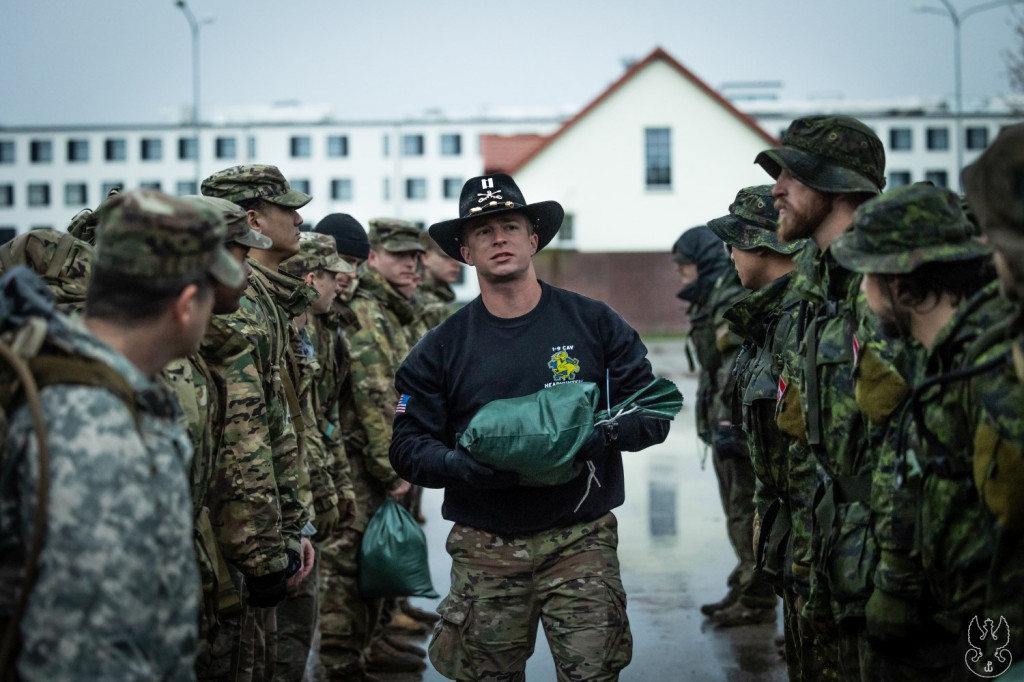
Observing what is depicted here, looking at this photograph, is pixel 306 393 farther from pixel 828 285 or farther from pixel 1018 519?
pixel 1018 519

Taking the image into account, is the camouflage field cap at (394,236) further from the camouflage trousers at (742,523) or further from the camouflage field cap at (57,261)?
the camouflage field cap at (57,261)

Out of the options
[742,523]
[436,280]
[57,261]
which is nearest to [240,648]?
[57,261]

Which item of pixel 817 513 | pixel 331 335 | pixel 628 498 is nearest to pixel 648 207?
pixel 628 498

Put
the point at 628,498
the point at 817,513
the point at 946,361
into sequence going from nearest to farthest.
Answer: the point at 946,361 < the point at 817,513 < the point at 628,498

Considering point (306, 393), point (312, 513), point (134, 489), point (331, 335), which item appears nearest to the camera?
point (134, 489)

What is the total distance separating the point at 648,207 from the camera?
40656mm

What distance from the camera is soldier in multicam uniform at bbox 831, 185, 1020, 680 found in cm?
310

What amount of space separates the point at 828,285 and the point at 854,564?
1071mm

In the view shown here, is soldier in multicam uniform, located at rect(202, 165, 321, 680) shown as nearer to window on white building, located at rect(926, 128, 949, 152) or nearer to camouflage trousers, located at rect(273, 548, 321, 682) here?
camouflage trousers, located at rect(273, 548, 321, 682)

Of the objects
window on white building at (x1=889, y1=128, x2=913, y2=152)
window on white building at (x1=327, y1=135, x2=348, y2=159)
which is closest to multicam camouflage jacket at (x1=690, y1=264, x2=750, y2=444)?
window on white building at (x1=889, y1=128, x2=913, y2=152)

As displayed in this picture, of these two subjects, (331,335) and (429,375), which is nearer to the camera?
(429,375)

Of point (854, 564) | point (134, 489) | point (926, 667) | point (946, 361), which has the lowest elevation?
point (926, 667)

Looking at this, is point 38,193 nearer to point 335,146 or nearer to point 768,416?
point 335,146

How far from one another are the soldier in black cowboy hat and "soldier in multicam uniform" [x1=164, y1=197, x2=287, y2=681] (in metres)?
0.64
